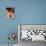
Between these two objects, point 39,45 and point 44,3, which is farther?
point 44,3

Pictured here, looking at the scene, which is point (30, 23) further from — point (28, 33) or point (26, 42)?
point (26, 42)

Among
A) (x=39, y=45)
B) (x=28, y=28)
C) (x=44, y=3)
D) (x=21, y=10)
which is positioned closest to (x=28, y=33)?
(x=28, y=28)

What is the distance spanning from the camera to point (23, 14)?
423cm

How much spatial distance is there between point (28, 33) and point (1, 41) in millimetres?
872

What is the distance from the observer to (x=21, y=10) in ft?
13.9

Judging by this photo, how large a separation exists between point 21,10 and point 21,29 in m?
0.59

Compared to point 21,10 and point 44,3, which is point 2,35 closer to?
point 21,10

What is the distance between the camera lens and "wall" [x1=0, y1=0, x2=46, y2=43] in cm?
421

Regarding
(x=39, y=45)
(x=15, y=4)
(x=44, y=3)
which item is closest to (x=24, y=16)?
(x=15, y=4)

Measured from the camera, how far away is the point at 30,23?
4.23 m

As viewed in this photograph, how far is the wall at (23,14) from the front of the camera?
4.21 m

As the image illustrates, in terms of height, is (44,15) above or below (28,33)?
above

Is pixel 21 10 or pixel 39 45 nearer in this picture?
pixel 39 45

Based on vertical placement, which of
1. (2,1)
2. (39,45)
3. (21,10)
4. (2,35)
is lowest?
(39,45)
